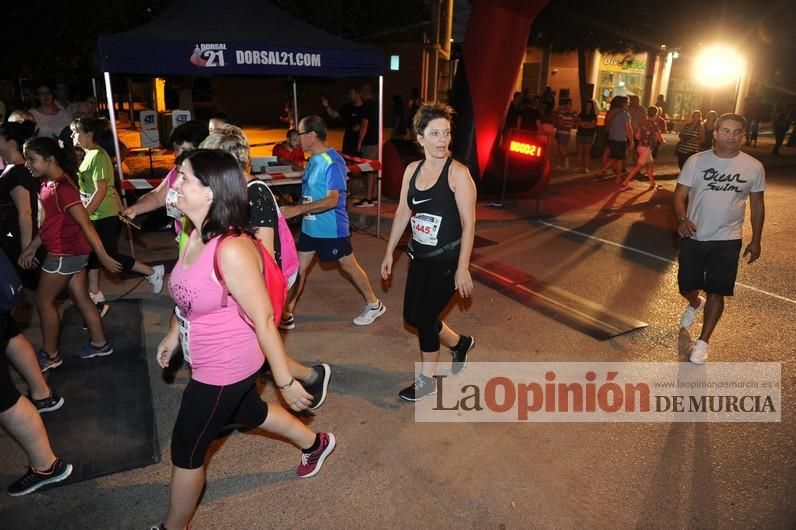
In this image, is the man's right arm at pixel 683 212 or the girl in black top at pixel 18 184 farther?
the man's right arm at pixel 683 212

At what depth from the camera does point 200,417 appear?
8.80ft

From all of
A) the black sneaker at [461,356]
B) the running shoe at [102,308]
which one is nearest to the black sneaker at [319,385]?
the black sneaker at [461,356]

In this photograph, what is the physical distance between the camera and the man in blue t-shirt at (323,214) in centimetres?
498

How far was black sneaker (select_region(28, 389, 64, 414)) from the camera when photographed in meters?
4.07

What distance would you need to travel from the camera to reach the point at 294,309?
6062 mm

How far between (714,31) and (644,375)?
24.6 meters

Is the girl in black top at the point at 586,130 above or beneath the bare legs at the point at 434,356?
above

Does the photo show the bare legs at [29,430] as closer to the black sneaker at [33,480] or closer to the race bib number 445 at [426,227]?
the black sneaker at [33,480]

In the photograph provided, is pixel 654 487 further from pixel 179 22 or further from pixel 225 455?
pixel 179 22

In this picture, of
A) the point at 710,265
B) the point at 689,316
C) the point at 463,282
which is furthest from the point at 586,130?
the point at 463,282

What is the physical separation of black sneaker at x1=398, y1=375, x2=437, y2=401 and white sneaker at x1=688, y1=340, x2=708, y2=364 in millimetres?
2252

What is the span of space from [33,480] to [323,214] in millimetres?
2904

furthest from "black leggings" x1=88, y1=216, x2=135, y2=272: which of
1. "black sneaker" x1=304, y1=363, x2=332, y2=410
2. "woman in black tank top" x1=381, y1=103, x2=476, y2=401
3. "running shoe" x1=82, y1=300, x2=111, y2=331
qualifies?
"woman in black tank top" x1=381, y1=103, x2=476, y2=401

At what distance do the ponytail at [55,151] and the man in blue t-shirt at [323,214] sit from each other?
154 cm
